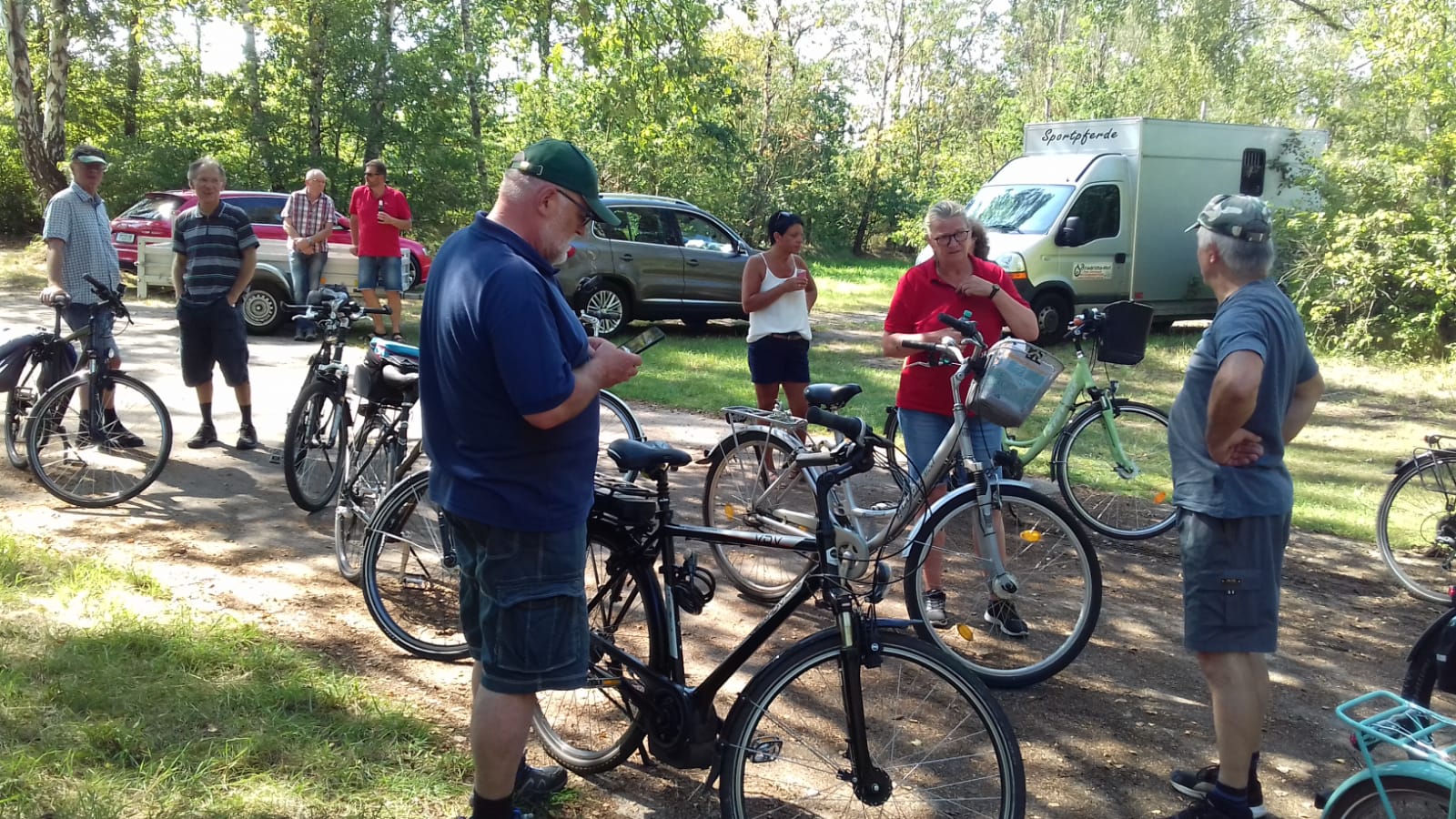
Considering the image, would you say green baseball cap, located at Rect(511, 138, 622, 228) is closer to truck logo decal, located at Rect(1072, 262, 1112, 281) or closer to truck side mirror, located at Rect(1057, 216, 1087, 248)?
truck side mirror, located at Rect(1057, 216, 1087, 248)

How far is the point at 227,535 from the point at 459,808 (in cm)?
314

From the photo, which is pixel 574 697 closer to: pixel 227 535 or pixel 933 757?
pixel 933 757

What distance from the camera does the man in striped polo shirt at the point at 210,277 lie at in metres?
7.20

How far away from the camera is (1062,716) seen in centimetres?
418

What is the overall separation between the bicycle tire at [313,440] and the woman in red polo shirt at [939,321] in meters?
3.02

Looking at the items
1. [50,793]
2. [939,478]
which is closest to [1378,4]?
[939,478]

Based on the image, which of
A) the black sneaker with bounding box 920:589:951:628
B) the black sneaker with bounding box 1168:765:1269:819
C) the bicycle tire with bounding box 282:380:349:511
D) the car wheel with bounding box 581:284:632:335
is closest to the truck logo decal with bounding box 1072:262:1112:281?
the car wheel with bounding box 581:284:632:335

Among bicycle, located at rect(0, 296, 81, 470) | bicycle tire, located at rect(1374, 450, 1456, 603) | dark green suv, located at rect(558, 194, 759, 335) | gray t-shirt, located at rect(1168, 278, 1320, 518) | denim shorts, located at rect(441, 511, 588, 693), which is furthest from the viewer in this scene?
dark green suv, located at rect(558, 194, 759, 335)

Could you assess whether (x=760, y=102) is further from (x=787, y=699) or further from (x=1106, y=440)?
(x=787, y=699)

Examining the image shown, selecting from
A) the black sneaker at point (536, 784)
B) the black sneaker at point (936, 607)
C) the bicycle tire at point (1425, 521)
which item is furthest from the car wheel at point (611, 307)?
the black sneaker at point (536, 784)

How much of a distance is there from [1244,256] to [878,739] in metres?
1.75

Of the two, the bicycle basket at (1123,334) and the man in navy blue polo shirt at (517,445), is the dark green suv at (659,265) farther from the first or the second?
the man in navy blue polo shirt at (517,445)

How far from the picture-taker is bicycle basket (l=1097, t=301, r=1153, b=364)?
6465mm

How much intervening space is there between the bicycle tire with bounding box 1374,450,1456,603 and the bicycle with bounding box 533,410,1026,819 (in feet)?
13.0
